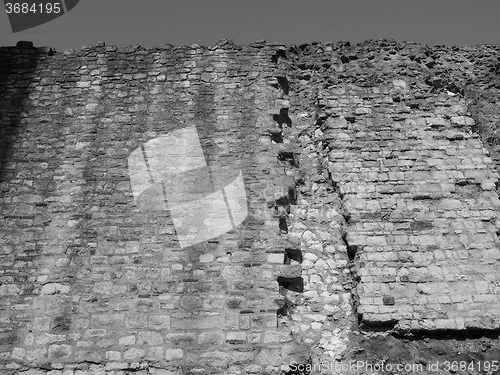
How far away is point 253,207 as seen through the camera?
4.91 metres

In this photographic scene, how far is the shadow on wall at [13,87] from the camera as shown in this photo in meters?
5.44

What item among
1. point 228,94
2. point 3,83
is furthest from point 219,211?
point 3,83

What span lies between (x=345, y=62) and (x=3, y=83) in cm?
412

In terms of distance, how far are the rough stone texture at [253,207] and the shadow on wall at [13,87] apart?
2cm

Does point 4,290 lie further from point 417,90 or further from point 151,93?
point 417,90

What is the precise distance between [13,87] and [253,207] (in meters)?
3.28

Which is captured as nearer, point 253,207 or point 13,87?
point 253,207

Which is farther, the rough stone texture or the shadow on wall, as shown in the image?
the shadow on wall

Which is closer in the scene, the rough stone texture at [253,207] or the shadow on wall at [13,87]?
the rough stone texture at [253,207]

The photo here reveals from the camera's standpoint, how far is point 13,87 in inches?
229

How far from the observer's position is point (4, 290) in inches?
177

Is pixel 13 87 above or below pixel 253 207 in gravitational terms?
above

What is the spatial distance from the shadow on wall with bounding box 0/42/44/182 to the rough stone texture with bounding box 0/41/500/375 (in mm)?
20

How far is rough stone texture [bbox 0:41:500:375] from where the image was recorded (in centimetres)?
424
